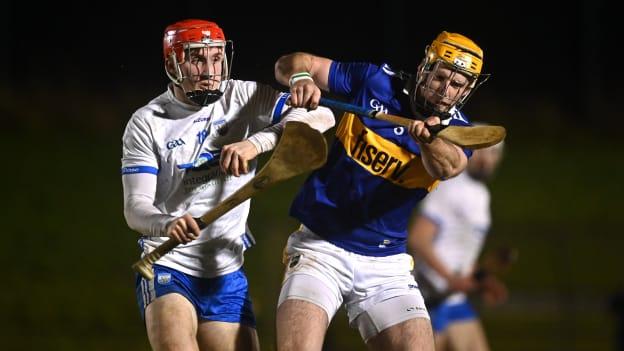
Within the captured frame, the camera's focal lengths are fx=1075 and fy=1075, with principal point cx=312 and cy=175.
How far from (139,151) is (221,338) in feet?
2.74

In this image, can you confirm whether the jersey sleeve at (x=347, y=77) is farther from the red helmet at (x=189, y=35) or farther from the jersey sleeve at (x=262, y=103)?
the red helmet at (x=189, y=35)

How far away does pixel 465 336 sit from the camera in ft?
22.3

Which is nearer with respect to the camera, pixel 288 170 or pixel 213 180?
pixel 288 170

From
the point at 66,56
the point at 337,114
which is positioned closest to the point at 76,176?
the point at 66,56

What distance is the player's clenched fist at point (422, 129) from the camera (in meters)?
4.02

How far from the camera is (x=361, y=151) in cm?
444

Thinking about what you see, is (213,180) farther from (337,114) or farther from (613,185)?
(613,185)

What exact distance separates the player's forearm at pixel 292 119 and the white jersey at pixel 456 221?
2613 mm

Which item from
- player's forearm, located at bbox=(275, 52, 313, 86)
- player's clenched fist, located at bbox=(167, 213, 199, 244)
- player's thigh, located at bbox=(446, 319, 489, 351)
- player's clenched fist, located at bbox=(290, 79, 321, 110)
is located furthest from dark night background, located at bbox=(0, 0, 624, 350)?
player's clenched fist, located at bbox=(167, 213, 199, 244)

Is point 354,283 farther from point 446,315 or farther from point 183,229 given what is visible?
point 446,315

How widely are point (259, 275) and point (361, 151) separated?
238 inches

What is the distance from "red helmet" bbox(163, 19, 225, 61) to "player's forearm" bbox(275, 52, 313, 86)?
0.36 metres

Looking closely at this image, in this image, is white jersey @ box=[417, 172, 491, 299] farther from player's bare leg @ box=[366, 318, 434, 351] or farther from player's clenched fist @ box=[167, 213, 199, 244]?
player's clenched fist @ box=[167, 213, 199, 244]

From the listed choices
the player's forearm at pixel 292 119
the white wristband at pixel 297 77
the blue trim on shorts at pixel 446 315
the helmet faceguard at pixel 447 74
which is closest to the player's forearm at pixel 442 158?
the helmet faceguard at pixel 447 74
